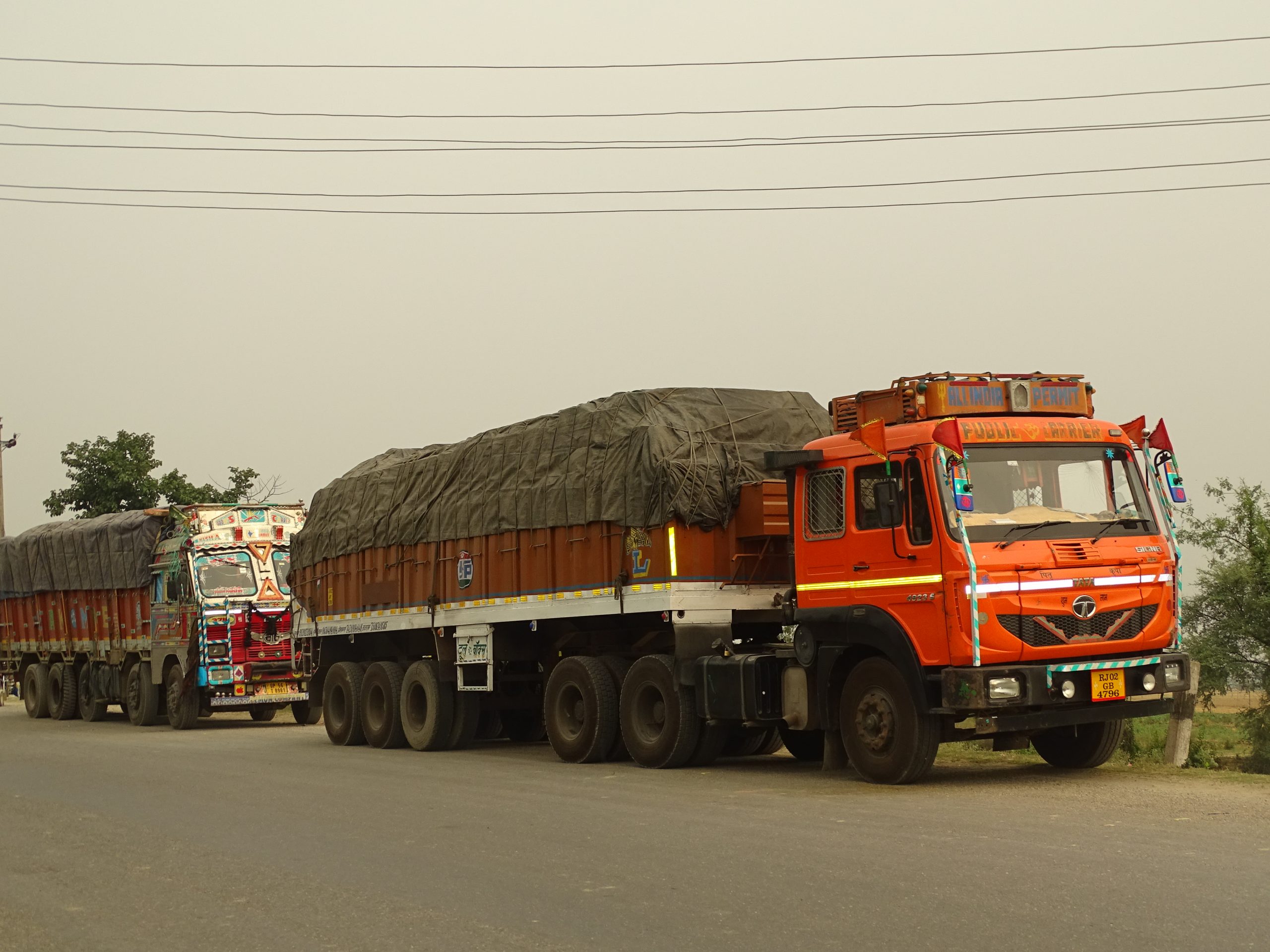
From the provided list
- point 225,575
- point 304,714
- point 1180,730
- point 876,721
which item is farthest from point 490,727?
point 1180,730

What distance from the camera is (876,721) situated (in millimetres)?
12398

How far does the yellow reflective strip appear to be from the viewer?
11752 mm

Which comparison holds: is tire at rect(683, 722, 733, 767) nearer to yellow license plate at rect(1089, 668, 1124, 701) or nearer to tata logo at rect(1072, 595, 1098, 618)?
yellow license plate at rect(1089, 668, 1124, 701)

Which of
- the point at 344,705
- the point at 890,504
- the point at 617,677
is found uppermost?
the point at 890,504

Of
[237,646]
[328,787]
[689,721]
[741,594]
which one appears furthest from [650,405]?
[237,646]

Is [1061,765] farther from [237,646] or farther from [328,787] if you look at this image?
[237,646]

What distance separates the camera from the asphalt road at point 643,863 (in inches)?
277

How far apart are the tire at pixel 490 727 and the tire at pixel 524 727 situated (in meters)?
0.13

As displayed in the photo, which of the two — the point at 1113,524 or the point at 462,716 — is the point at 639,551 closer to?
the point at 1113,524

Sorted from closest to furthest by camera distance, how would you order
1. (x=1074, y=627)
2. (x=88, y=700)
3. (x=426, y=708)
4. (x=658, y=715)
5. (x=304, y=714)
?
1. (x=1074, y=627)
2. (x=658, y=715)
3. (x=426, y=708)
4. (x=304, y=714)
5. (x=88, y=700)

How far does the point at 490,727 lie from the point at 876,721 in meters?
9.29

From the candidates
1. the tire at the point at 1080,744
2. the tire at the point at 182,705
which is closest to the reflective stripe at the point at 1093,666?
the tire at the point at 1080,744

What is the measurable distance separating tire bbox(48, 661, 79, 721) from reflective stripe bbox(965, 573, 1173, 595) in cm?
2366

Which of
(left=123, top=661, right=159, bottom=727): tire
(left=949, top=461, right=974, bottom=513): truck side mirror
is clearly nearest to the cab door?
(left=949, top=461, right=974, bottom=513): truck side mirror
